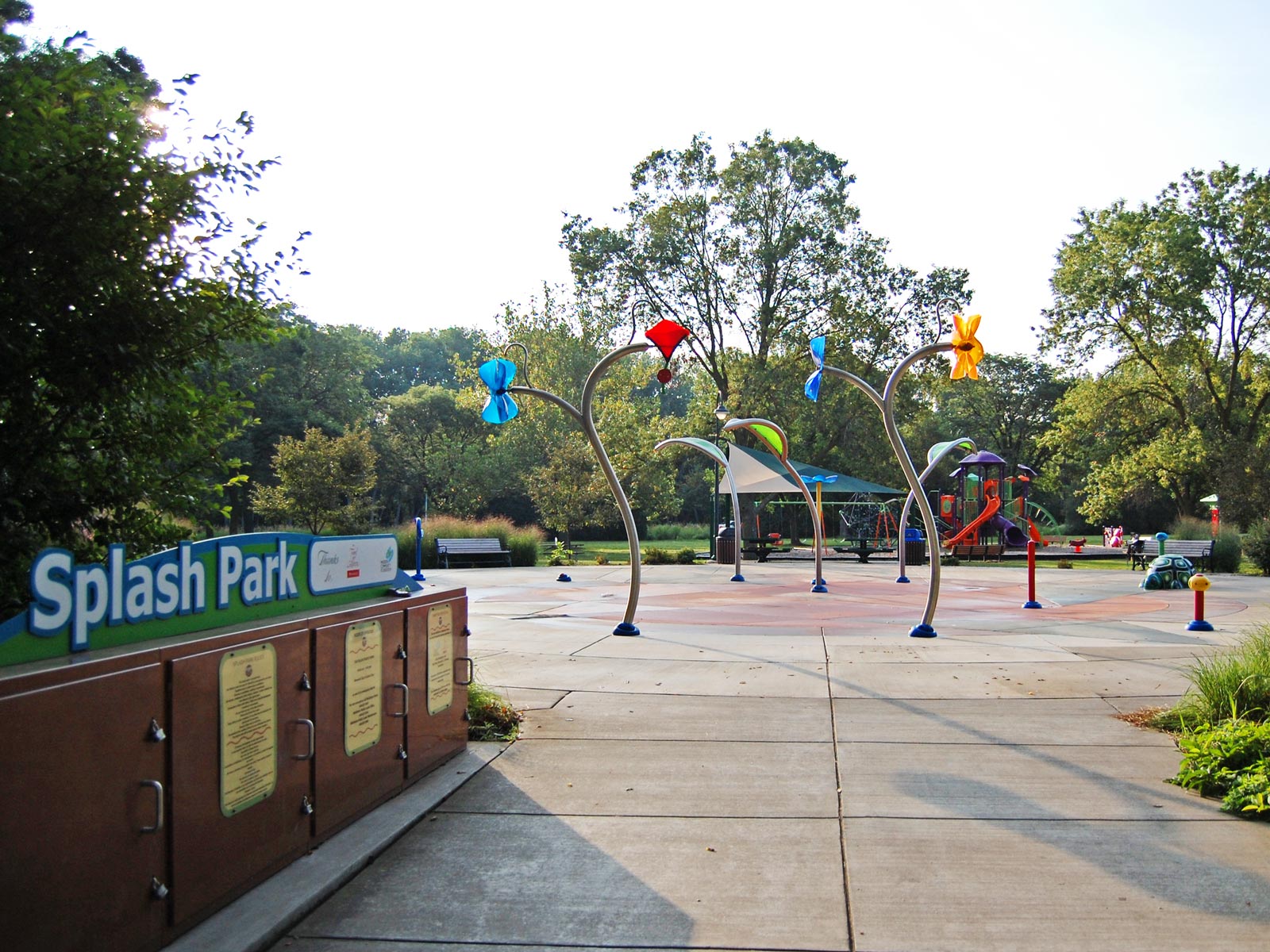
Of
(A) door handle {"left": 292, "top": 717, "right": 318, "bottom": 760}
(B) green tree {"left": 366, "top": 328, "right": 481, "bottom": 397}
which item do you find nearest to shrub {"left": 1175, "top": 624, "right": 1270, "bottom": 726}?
(A) door handle {"left": 292, "top": 717, "right": 318, "bottom": 760}

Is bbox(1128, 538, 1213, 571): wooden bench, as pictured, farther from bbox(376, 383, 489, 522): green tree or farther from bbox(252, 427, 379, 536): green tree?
bbox(376, 383, 489, 522): green tree

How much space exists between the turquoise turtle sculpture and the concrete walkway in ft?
31.2

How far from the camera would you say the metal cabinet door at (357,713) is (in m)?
5.05

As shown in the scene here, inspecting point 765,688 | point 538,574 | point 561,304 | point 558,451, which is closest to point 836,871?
point 765,688

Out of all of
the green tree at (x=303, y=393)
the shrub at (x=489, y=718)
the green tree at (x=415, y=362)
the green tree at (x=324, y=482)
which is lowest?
the shrub at (x=489, y=718)

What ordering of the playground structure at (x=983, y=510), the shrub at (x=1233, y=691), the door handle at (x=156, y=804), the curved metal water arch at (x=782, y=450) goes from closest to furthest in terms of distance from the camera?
the door handle at (x=156, y=804)
the shrub at (x=1233, y=691)
the curved metal water arch at (x=782, y=450)
the playground structure at (x=983, y=510)

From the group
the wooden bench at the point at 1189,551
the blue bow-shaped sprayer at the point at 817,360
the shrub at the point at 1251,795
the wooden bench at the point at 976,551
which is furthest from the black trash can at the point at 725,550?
the shrub at the point at 1251,795

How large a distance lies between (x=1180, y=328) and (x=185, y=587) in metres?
41.9

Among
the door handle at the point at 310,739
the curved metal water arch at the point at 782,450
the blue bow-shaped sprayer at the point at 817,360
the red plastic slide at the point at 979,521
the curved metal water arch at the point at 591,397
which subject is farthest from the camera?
the red plastic slide at the point at 979,521

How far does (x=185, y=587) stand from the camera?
4.23m

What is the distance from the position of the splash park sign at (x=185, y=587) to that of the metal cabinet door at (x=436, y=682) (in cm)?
51

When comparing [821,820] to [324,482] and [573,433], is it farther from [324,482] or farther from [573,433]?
[573,433]

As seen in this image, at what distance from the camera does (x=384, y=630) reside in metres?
5.77

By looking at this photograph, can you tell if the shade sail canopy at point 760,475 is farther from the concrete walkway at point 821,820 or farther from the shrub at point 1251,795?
the shrub at point 1251,795
